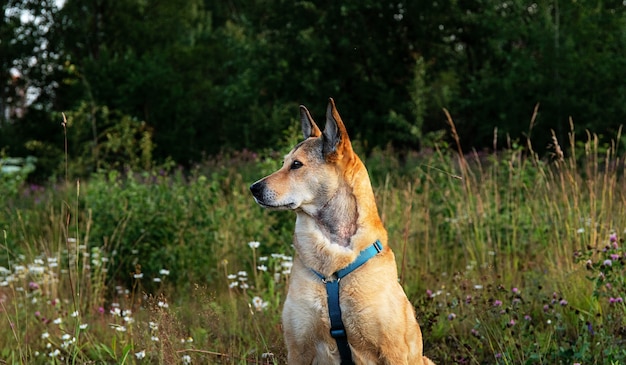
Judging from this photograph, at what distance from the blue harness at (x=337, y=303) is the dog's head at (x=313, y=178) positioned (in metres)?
0.35

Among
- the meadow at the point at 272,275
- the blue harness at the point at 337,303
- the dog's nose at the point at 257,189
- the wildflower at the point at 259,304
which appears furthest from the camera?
the wildflower at the point at 259,304

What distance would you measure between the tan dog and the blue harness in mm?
18

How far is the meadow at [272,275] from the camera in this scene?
4.38 meters

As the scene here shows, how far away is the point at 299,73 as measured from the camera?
1770cm

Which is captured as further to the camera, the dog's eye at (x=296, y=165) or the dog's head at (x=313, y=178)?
the dog's eye at (x=296, y=165)

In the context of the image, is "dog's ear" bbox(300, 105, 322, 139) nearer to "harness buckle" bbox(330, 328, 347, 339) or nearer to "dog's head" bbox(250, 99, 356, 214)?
"dog's head" bbox(250, 99, 356, 214)

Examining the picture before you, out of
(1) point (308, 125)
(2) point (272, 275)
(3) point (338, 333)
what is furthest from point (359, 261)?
(2) point (272, 275)

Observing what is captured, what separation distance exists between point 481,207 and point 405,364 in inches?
133

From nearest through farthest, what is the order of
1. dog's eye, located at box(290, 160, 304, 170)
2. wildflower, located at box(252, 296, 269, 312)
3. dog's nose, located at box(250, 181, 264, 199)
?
dog's nose, located at box(250, 181, 264, 199) < dog's eye, located at box(290, 160, 304, 170) < wildflower, located at box(252, 296, 269, 312)

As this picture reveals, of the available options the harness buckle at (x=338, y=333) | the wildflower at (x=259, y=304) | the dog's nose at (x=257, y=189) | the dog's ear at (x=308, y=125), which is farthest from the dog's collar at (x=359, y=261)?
the wildflower at (x=259, y=304)

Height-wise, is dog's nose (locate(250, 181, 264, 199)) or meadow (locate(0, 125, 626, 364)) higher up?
dog's nose (locate(250, 181, 264, 199))

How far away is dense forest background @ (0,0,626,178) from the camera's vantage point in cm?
1415

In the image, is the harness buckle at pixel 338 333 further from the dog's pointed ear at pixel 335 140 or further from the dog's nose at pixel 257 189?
the dog's pointed ear at pixel 335 140

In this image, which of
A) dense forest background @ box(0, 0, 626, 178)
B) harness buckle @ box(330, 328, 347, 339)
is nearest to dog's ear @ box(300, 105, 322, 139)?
harness buckle @ box(330, 328, 347, 339)
